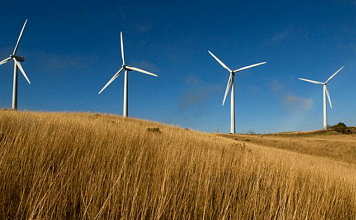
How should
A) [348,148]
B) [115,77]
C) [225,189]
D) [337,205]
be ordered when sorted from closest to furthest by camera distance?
[225,189]
[337,205]
[348,148]
[115,77]

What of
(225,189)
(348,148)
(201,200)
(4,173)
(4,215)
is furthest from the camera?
(348,148)

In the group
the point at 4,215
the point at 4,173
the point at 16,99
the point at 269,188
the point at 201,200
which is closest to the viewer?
the point at 4,215

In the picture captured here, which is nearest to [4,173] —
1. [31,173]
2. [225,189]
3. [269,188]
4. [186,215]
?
[31,173]

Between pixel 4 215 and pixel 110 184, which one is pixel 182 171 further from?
pixel 4 215

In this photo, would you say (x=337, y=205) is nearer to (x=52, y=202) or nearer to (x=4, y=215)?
(x=52, y=202)

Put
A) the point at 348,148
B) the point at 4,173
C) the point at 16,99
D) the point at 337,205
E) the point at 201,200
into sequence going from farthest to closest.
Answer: the point at 16,99
the point at 348,148
the point at 337,205
the point at 201,200
the point at 4,173

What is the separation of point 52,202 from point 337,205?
5087 mm

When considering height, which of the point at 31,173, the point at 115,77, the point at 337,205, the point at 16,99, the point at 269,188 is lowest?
the point at 337,205

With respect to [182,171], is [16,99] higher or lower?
higher

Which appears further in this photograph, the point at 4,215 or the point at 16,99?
the point at 16,99

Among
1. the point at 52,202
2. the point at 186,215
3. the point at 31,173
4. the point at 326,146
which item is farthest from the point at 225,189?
the point at 326,146

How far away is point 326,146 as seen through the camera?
126 ft

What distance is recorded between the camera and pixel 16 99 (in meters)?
42.7

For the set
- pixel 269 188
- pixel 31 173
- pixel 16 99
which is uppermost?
pixel 16 99
